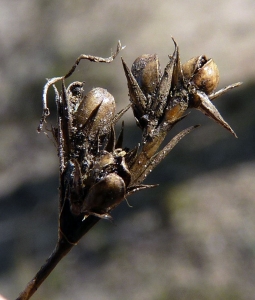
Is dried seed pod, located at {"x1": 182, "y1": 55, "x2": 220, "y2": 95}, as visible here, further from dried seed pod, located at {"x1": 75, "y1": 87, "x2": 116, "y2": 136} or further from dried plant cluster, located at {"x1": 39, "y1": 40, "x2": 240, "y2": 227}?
dried seed pod, located at {"x1": 75, "y1": 87, "x2": 116, "y2": 136}

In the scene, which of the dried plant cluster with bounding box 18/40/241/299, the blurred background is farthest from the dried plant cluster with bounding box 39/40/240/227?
the blurred background

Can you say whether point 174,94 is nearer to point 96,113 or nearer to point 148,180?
point 96,113

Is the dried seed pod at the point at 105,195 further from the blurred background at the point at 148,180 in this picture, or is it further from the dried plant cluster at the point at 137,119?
the blurred background at the point at 148,180

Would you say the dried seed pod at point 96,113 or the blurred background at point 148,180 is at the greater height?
the dried seed pod at point 96,113

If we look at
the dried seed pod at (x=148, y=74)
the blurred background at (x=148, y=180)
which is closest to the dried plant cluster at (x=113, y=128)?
the dried seed pod at (x=148, y=74)

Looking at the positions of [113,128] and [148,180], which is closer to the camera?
[113,128]

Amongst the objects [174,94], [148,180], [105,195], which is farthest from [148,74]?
[148,180]

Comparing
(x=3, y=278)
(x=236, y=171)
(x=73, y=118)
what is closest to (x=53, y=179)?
(x=3, y=278)
